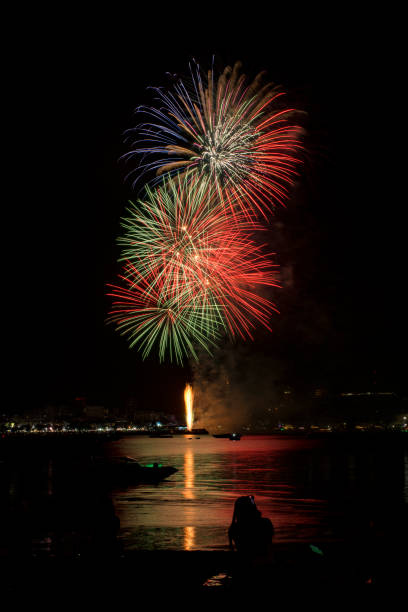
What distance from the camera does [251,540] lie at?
11969 millimetres

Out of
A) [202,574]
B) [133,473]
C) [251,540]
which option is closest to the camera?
[202,574]

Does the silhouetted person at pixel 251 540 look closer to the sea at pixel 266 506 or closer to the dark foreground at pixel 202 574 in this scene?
the dark foreground at pixel 202 574

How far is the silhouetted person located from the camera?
10.9m

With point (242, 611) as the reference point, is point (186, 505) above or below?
below

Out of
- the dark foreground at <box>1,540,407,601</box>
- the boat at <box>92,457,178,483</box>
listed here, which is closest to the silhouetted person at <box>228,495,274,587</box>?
the dark foreground at <box>1,540,407,601</box>

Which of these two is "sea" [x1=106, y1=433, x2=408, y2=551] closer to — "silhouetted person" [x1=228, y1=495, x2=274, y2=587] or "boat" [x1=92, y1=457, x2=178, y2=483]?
"boat" [x1=92, y1=457, x2=178, y2=483]

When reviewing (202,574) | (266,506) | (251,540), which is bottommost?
(266,506)

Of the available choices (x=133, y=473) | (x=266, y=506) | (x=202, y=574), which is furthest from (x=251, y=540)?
(x=133, y=473)

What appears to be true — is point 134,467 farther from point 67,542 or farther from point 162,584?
point 162,584

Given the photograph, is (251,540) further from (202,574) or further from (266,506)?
(266,506)

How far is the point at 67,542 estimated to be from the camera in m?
18.4

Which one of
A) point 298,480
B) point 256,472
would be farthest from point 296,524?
point 256,472

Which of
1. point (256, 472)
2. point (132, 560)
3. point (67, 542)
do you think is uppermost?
point (132, 560)

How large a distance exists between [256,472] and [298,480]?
1033 centimetres
